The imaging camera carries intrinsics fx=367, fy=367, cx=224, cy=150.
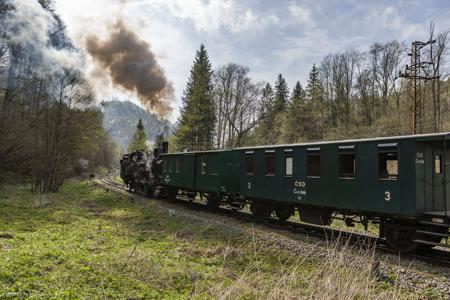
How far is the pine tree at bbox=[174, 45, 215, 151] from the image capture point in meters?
43.5

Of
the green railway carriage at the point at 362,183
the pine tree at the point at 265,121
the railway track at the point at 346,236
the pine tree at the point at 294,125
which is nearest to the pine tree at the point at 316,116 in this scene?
the pine tree at the point at 294,125

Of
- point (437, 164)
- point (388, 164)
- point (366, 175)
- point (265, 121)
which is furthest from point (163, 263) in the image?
point (265, 121)

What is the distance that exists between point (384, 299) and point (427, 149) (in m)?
5.86

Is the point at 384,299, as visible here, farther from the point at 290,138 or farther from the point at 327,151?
the point at 290,138

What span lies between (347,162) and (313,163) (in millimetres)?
1470

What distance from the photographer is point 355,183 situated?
37.3 ft

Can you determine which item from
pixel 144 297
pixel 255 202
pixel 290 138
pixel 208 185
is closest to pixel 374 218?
pixel 255 202

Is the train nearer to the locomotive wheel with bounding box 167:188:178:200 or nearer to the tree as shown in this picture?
the locomotive wheel with bounding box 167:188:178:200

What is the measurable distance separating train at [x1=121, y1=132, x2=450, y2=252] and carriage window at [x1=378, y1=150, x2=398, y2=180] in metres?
0.03

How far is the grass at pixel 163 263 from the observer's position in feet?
20.4

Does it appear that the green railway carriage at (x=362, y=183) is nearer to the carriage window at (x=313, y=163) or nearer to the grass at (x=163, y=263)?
the carriage window at (x=313, y=163)

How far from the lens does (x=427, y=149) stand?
33.6 feet

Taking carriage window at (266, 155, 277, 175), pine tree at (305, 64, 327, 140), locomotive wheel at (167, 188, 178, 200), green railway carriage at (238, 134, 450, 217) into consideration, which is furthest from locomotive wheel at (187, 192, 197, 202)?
pine tree at (305, 64, 327, 140)

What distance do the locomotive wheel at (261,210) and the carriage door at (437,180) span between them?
22.4 feet
